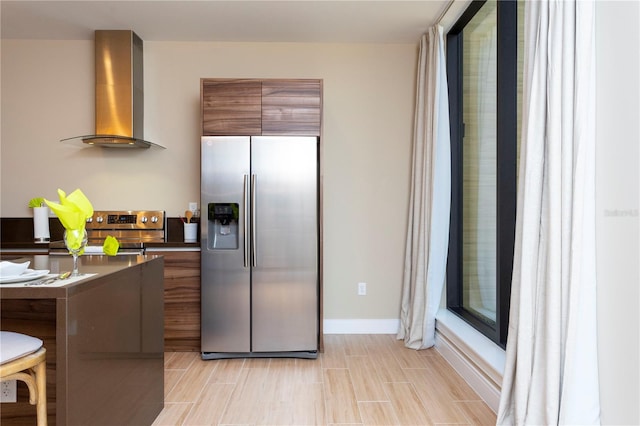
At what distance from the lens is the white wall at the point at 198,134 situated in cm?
399

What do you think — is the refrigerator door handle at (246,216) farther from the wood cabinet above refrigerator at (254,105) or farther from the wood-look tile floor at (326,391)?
the wood-look tile floor at (326,391)

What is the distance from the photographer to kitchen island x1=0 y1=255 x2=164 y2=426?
1492mm

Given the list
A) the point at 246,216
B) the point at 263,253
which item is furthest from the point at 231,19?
the point at 263,253

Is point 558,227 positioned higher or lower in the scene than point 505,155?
lower

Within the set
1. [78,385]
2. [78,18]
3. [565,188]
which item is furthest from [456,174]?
[78,18]

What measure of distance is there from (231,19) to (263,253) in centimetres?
188

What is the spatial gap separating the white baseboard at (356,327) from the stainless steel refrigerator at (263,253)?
2.24ft

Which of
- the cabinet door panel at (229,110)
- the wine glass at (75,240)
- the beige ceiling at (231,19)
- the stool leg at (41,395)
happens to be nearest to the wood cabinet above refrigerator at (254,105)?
the cabinet door panel at (229,110)

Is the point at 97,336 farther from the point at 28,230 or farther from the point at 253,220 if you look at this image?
the point at 28,230

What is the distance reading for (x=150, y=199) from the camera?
401cm

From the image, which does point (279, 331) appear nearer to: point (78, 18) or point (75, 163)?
point (75, 163)

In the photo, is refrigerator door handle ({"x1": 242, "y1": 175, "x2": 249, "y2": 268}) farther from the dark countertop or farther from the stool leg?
the stool leg

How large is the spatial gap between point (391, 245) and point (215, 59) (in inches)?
92.1

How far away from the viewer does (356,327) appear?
4.05m
